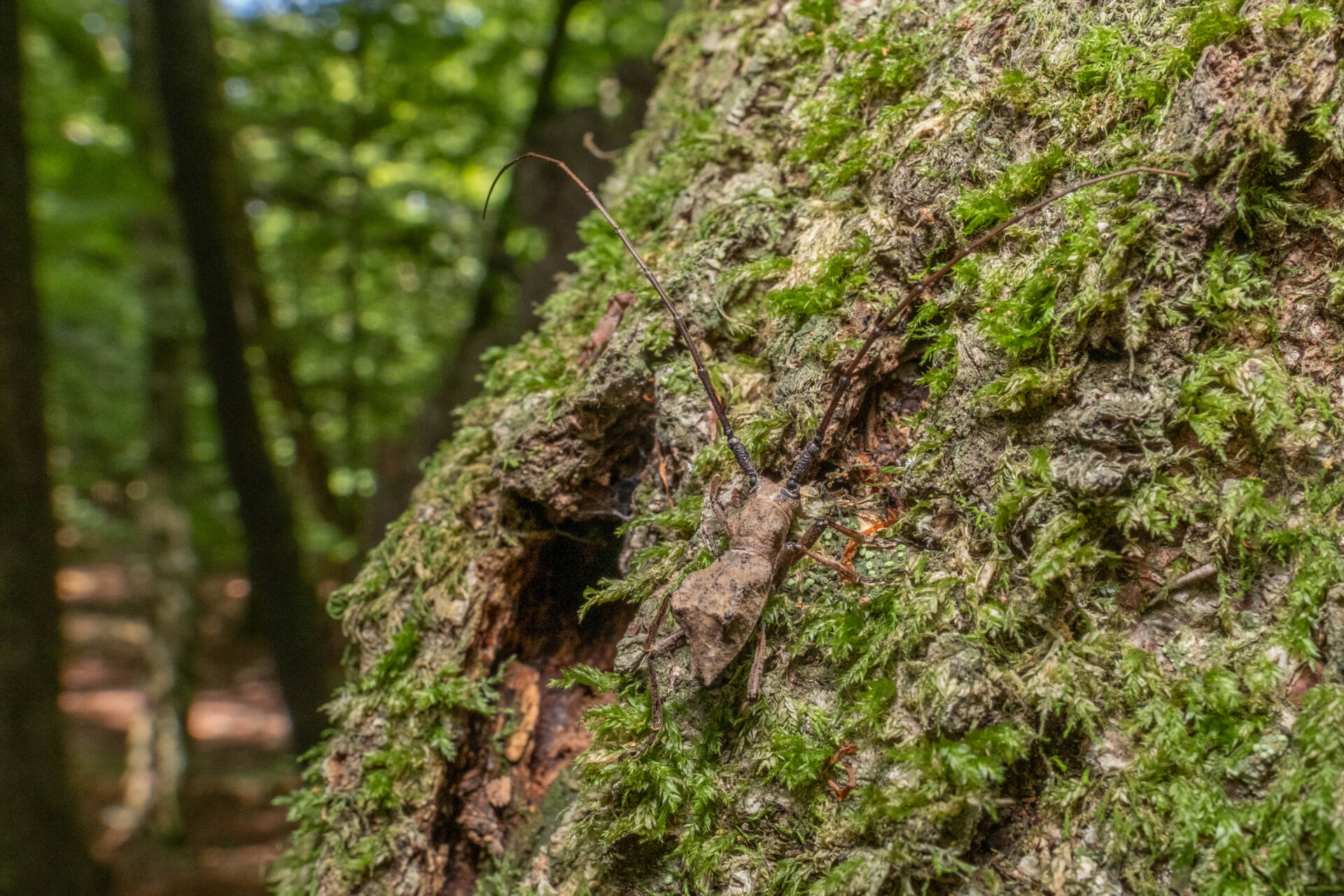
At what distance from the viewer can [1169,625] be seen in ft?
4.90

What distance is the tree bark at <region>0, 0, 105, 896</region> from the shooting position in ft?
15.7

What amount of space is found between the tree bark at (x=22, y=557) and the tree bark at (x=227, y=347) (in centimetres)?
121

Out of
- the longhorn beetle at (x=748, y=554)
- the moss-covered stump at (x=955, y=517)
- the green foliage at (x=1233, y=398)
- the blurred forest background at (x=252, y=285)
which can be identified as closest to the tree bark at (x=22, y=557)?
the blurred forest background at (x=252, y=285)

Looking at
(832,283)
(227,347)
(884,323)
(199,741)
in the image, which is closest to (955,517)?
(884,323)

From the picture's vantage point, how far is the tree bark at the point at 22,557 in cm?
478

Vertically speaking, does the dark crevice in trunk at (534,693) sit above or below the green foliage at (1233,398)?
below

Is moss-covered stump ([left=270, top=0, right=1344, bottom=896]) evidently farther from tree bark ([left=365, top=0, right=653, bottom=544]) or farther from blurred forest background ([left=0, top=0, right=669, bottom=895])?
blurred forest background ([left=0, top=0, right=669, bottom=895])

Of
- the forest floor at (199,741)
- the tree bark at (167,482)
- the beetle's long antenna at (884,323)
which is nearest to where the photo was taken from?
the beetle's long antenna at (884,323)

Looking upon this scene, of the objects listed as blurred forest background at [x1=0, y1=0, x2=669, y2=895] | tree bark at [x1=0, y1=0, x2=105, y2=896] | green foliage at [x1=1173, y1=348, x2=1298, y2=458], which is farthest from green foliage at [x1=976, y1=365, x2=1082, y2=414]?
tree bark at [x1=0, y1=0, x2=105, y2=896]

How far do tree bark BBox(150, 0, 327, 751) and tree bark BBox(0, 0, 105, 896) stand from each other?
1208 millimetres

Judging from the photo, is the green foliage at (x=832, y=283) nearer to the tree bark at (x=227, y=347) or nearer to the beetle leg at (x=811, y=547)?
the beetle leg at (x=811, y=547)

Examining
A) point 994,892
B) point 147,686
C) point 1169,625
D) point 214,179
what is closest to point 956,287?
point 1169,625

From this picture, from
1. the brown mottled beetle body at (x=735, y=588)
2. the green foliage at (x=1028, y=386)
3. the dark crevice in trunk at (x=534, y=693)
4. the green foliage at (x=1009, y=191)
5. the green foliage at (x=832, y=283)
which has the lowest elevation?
the dark crevice in trunk at (x=534, y=693)

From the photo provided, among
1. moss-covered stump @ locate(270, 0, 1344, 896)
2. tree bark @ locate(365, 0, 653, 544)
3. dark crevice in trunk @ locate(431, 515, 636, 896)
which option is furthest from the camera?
tree bark @ locate(365, 0, 653, 544)
